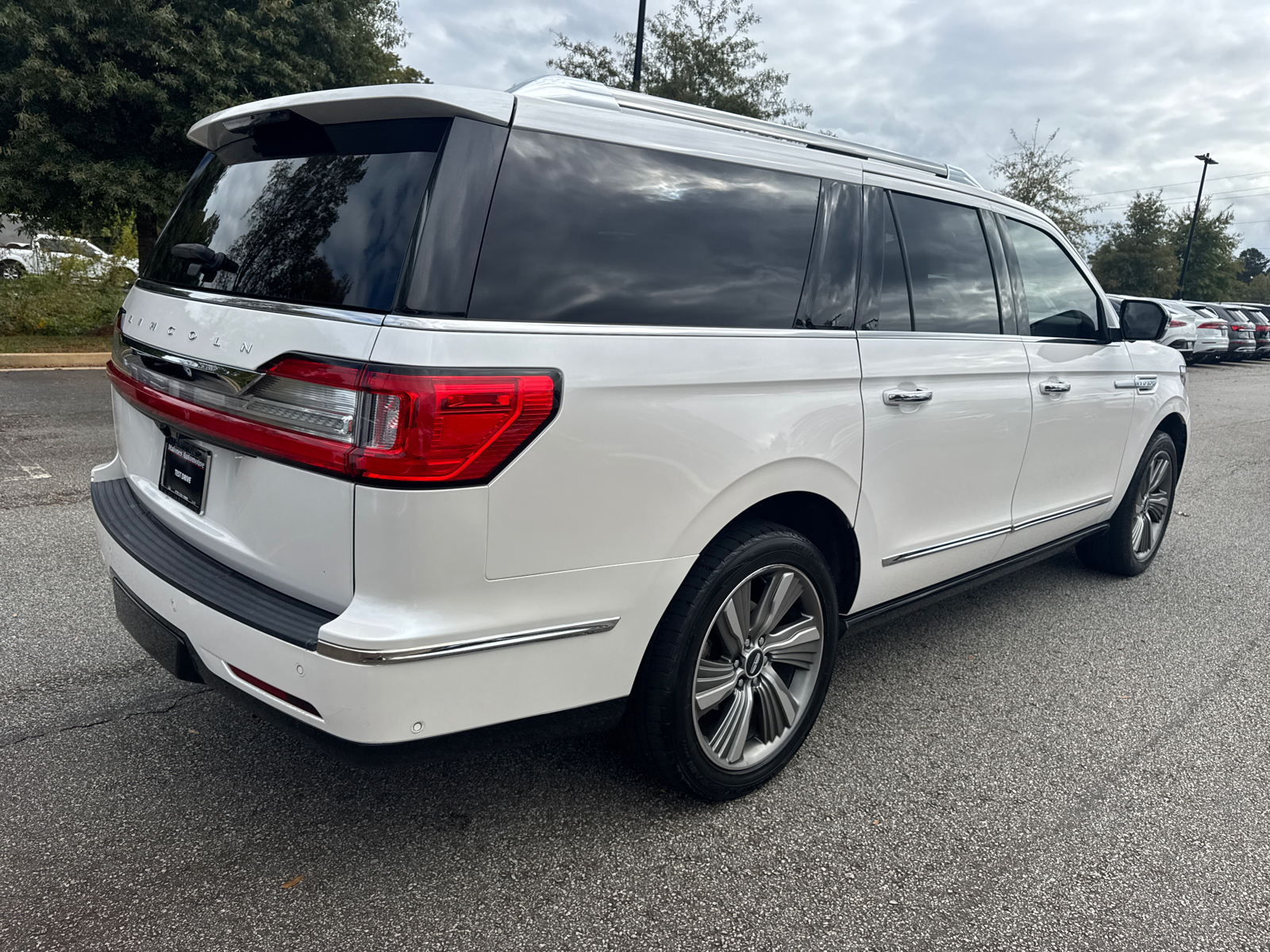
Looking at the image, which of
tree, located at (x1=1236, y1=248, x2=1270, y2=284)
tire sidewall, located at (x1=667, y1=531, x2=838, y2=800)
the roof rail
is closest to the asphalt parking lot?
tire sidewall, located at (x1=667, y1=531, x2=838, y2=800)

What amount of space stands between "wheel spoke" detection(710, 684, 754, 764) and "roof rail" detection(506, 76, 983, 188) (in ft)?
5.31

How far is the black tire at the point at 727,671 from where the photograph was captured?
233 centimetres

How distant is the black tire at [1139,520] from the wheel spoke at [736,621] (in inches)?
120

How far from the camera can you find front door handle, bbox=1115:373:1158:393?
422 centimetres

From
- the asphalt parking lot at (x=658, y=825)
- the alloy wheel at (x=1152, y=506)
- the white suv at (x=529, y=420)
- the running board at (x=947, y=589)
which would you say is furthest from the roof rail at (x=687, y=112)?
the alloy wheel at (x=1152, y=506)

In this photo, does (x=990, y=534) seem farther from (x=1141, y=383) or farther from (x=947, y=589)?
(x=1141, y=383)

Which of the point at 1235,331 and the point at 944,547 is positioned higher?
the point at 1235,331

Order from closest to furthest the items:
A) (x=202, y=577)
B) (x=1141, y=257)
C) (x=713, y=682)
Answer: (x=202, y=577)
(x=713, y=682)
(x=1141, y=257)

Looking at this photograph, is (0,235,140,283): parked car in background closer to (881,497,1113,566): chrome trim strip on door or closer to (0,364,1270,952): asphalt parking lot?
(0,364,1270,952): asphalt parking lot

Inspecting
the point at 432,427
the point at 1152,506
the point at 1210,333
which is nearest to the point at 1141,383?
the point at 1152,506

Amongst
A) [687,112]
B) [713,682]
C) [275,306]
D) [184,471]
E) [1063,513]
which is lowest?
[713,682]

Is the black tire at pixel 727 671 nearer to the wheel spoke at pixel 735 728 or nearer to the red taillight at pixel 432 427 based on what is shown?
the wheel spoke at pixel 735 728

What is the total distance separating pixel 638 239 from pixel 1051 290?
2409 millimetres

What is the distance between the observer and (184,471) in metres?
2.33
